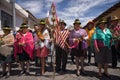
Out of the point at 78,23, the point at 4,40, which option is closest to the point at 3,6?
the point at 4,40

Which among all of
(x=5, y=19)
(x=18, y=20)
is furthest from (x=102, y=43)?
(x=18, y=20)

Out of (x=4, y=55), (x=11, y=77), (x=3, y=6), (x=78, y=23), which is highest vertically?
(x=3, y=6)

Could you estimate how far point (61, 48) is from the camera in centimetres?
914

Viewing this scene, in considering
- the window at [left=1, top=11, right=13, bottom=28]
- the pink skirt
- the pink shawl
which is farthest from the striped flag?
the window at [left=1, top=11, right=13, bottom=28]

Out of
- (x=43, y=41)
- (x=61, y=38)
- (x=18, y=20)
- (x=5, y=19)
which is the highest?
(x=18, y=20)

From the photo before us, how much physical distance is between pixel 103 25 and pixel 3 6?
1005 centimetres

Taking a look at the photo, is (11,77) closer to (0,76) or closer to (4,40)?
(0,76)

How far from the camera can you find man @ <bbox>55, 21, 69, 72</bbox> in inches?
349

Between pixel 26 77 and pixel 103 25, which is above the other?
pixel 103 25

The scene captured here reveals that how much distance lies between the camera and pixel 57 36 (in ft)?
28.9

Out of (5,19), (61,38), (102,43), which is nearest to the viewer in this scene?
(102,43)

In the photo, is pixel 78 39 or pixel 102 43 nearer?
pixel 102 43

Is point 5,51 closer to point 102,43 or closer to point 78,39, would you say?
point 78,39

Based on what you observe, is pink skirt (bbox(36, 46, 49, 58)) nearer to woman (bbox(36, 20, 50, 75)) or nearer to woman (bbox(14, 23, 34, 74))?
woman (bbox(36, 20, 50, 75))
